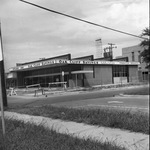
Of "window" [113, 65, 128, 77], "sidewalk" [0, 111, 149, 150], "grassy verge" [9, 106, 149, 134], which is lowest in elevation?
"sidewalk" [0, 111, 149, 150]

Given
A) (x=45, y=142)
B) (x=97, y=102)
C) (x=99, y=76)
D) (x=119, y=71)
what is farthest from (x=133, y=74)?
(x=45, y=142)

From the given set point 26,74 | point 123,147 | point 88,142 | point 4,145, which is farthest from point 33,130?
point 26,74

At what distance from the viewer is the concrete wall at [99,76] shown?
119 feet

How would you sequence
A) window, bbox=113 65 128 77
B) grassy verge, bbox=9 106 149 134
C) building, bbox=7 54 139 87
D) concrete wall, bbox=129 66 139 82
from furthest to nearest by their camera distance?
concrete wall, bbox=129 66 139 82 → window, bbox=113 65 128 77 → building, bbox=7 54 139 87 → grassy verge, bbox=9 106 149 134

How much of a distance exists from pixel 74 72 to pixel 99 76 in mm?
6448

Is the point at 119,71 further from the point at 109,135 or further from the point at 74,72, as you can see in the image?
the point at 109,135

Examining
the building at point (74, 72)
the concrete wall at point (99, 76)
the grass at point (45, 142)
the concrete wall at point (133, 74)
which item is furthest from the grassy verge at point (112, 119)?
the concrete wall at point (133, 74)

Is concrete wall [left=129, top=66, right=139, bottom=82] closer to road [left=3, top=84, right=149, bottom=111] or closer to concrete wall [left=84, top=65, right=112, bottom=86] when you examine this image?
concrete wall [left=84, top=65, right=112, bottom=86]

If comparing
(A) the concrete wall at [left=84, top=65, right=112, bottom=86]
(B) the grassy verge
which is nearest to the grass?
(B) the grassy verge

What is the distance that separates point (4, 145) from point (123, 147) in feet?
8.81

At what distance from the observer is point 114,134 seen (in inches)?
233

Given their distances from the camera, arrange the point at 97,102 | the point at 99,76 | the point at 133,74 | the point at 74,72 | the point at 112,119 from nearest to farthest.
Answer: the point at 112,119, the point at 97,102, the point at 74,72, the point at 99,76, the point at 133,74

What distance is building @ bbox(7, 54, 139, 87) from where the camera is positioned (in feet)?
114

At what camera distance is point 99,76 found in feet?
127
